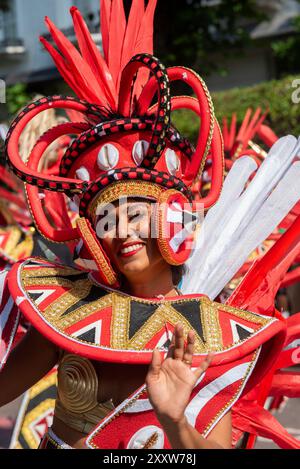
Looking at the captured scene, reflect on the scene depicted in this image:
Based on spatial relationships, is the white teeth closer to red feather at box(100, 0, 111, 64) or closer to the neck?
the neck

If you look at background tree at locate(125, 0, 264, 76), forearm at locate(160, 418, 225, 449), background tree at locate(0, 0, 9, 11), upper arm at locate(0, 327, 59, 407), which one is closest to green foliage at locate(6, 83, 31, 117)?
background tree at locate(125, 0, 264, 76)

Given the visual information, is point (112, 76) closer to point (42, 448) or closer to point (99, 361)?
point (99, 361)

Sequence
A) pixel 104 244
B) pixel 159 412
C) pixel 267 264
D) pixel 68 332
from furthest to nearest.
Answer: pixel 267 264
pixel 104 244
pixel 68 332
pixel 159 412

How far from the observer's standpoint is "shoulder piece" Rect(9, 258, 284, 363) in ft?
7.28

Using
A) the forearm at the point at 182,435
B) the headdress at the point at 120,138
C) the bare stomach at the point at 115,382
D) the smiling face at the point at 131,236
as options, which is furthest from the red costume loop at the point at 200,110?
the forearm at the point at 182,435

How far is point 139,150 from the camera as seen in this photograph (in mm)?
2414

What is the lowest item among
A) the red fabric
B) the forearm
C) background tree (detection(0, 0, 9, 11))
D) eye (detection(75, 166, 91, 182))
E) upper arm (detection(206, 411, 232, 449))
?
background tree (detection(0, 0, 9, 11))

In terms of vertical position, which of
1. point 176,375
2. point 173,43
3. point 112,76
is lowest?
point 173,43

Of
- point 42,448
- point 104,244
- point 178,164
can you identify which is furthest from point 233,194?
point 42,448

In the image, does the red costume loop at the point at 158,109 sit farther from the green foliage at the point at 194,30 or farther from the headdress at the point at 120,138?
the green foliage at the point at 194,30

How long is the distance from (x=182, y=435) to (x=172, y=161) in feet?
2.84

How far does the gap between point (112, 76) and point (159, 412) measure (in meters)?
1.15

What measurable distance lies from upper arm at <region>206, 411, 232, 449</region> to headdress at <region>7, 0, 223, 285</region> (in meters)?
0.47

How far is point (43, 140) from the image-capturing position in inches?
105
